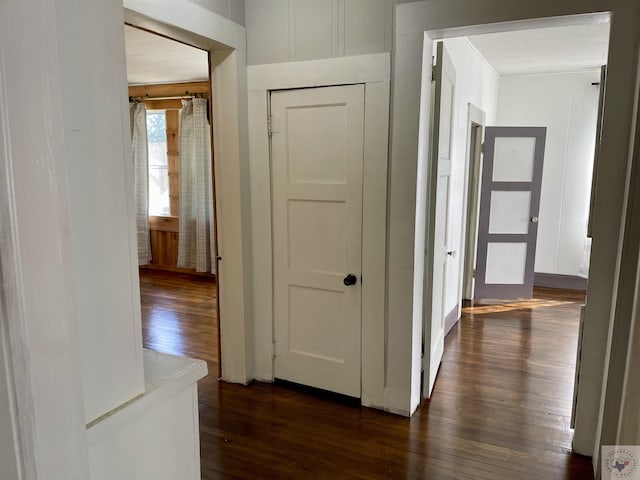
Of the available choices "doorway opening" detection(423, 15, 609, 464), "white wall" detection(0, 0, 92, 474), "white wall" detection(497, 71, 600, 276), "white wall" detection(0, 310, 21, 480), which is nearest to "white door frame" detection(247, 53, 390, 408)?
"doorway opening" detection(423, 15, 609, 464)

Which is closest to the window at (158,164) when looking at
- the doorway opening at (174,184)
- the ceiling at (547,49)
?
the doorway opening at (174,184)

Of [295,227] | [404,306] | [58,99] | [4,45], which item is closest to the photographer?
[4,45]

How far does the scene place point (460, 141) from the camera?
4.17 meters

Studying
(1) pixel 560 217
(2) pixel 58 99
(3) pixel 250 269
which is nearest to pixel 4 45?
(2) pixel 58 99

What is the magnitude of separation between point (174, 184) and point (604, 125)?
5.29m

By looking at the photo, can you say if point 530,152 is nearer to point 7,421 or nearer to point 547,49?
point 547,49

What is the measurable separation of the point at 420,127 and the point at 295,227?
0.99m

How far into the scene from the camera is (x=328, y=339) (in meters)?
2.93

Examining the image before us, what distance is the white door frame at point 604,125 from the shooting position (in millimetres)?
2045

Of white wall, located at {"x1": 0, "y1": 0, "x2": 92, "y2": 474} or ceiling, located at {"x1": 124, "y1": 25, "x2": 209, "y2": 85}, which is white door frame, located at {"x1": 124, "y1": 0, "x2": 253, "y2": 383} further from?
white wall, located at {"x1": 0, "y1": 0, "x2": 92, "y2": 474}

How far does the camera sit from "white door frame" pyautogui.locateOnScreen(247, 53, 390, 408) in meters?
2.55

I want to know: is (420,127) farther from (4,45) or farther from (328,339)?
(4,45)

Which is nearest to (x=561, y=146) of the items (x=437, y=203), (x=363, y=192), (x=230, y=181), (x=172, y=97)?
(x=437, y=203)

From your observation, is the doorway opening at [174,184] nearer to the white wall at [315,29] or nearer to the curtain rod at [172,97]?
the curtain rod at [172,97]
